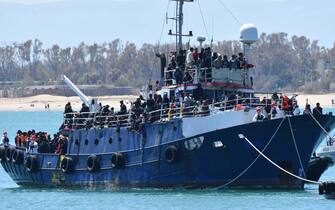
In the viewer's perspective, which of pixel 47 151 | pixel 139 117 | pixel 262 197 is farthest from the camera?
pixel 47 151

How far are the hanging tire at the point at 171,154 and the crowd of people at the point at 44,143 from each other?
280 inches

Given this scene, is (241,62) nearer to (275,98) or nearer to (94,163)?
(275,98)

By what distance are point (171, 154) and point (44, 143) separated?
903cm

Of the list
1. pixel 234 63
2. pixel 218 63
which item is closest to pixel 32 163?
pixel 218 63

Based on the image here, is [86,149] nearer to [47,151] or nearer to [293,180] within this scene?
[47,151]

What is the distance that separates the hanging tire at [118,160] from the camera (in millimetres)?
58519

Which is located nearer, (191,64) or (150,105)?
(150,105)

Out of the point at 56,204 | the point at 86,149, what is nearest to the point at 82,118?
the point at 86,149

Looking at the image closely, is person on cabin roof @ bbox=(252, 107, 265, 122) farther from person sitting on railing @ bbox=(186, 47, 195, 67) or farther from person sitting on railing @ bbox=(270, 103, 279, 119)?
person sitting on railing @ bbox=(186, 47, 195, 67)

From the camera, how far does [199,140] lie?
55812 millimetres

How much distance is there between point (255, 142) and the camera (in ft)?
182

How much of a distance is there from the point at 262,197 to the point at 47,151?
41.5 ft

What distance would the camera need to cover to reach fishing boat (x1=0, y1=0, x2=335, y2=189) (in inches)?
2186

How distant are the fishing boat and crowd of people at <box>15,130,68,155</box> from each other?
806 mm
